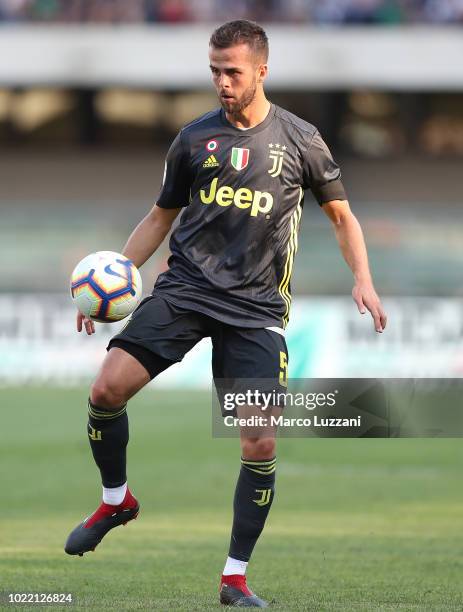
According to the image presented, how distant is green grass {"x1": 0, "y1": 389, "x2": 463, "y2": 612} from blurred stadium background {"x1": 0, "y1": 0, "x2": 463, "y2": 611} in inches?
1.4

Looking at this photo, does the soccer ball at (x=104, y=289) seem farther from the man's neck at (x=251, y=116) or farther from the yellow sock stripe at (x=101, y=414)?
the man's neck at (x=251, y=116)

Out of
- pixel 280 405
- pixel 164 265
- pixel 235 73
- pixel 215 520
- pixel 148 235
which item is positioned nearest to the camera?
pixel 235 73

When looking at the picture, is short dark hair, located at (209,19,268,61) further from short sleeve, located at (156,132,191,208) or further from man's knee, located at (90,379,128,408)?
man's knee, located at (90,379,128,408)

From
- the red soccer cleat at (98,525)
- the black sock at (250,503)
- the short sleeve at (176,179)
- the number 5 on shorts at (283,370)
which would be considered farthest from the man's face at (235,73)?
the red soccer cleat at (98,525)

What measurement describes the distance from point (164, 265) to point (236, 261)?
2.13 meters

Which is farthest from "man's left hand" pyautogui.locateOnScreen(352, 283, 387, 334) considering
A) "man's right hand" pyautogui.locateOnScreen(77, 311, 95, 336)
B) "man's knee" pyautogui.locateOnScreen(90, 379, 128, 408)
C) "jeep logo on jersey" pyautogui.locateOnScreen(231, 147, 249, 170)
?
"man's right hand" pyautogui.locateOnScreen(77, 311, 95, 336)

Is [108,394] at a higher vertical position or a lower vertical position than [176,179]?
lower

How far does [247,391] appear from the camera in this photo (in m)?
6.09

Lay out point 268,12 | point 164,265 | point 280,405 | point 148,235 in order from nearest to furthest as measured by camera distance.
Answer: point 280,405 < point 148,235 < point 164,265 < point 268,12

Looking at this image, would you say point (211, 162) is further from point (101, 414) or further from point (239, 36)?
point (101, 414)

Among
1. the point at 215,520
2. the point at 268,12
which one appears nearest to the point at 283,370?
the point at 215,520

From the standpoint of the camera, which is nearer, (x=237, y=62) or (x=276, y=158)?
(x=237, y=62)

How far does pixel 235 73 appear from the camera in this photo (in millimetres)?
6004

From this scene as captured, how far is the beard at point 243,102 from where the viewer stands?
19.9ft
